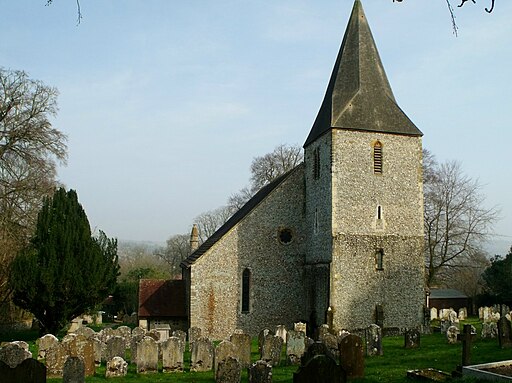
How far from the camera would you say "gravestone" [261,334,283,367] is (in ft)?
45.6

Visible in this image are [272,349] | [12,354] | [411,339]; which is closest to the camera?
[12,354]

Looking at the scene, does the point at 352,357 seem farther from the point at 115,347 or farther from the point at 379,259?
the point at 379,259

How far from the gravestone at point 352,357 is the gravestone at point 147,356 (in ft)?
15.6

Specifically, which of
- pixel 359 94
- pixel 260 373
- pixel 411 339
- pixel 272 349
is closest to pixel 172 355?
pixel 272 349

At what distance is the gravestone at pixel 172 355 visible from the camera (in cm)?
1333

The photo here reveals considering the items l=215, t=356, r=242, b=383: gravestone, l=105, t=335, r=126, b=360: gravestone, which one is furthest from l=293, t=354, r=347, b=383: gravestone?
l=105, t=335, r=126, b=360: gravestone

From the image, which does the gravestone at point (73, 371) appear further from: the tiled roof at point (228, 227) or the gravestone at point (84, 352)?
the tiled roof at point (228, 227)

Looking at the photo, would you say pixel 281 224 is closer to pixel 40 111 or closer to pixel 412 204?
pixel 412 204

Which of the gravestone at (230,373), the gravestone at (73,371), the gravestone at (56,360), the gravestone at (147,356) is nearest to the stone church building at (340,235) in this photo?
the gravestone at (147,356)

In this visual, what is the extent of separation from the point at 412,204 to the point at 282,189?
5341mm

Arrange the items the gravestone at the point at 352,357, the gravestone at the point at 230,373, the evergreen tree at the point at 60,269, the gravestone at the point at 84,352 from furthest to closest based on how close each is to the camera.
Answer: the evergreen tree at the point at 60,269
the gravestone at the point at 84,352
the gravestone at the point at 352,357
the gravestone at the point at 230,373

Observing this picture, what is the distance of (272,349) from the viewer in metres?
13.9

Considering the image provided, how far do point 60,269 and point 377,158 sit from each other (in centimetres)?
1268

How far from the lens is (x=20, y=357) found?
41.3ft
